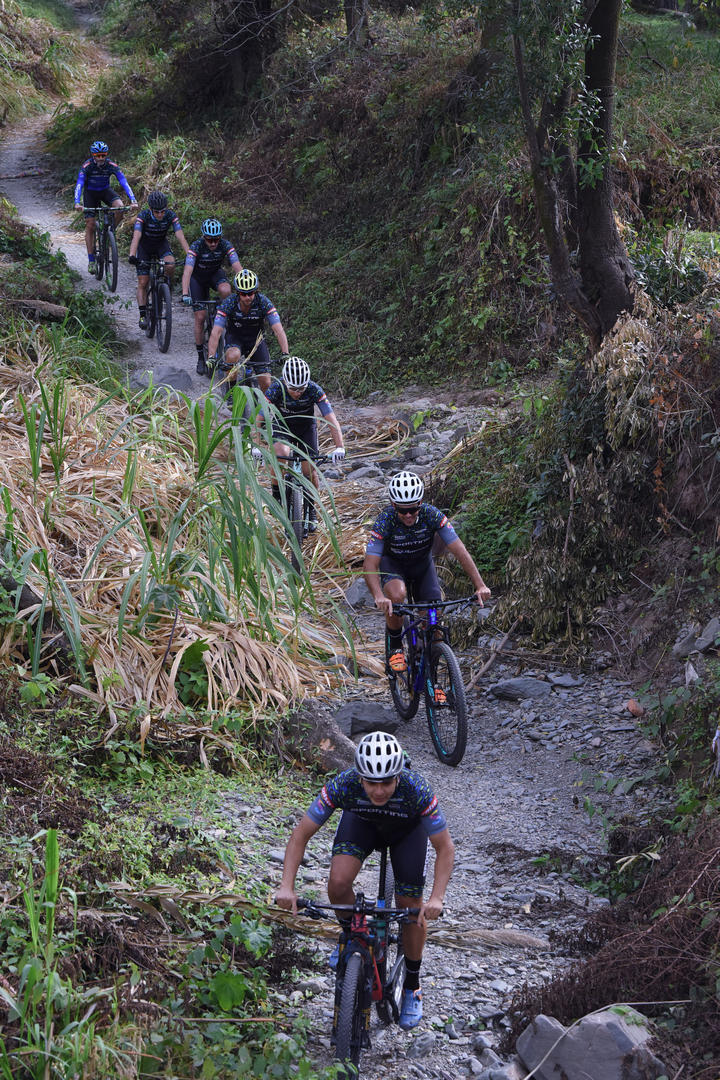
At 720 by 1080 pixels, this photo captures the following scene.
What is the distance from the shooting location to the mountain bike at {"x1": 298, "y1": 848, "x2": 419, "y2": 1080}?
13.6 feet

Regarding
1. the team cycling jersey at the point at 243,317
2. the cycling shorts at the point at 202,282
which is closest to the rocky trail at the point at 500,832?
the team cycling jersey at the point at 243,317

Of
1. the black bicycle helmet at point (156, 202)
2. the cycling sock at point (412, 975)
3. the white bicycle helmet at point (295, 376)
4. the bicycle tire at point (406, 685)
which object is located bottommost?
the bicycle tire at point (406, 685)

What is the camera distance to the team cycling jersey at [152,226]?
13.8 meters

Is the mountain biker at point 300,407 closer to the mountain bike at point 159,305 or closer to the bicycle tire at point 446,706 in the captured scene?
the bicycle tire at point 446,706

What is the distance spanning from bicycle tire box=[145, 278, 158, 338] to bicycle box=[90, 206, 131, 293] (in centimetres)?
138

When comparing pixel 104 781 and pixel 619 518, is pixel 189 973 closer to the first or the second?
pixel 104 781

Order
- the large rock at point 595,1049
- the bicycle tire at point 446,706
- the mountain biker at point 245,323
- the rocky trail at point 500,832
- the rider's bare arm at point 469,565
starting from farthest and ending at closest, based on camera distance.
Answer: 1. the mountain biker at point 245,323
2. the rider's bare arm at point 469,565
3. the bicycle tire at point 446,706
4. the rocky trail at point 500,832
5. the large rock at point 595,1049

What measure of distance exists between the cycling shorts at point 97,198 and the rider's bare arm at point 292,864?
42.7 feet

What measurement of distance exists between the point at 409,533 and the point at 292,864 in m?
3.61

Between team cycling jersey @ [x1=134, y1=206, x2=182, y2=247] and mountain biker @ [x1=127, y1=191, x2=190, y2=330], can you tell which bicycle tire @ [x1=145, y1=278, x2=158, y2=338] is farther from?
team cycling jersey @ [x1=134, y1=206, x2=182, y2=247]

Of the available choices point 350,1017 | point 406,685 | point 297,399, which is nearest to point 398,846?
point 350,1017

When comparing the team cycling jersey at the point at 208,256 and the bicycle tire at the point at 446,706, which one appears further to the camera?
the team cycling jersey at the point at 208,256

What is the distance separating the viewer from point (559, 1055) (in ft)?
13.5

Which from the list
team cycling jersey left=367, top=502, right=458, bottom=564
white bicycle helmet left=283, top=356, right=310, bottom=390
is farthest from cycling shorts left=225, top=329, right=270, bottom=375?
team cycling jersey left=367, top=502, right=458, bottom=564
